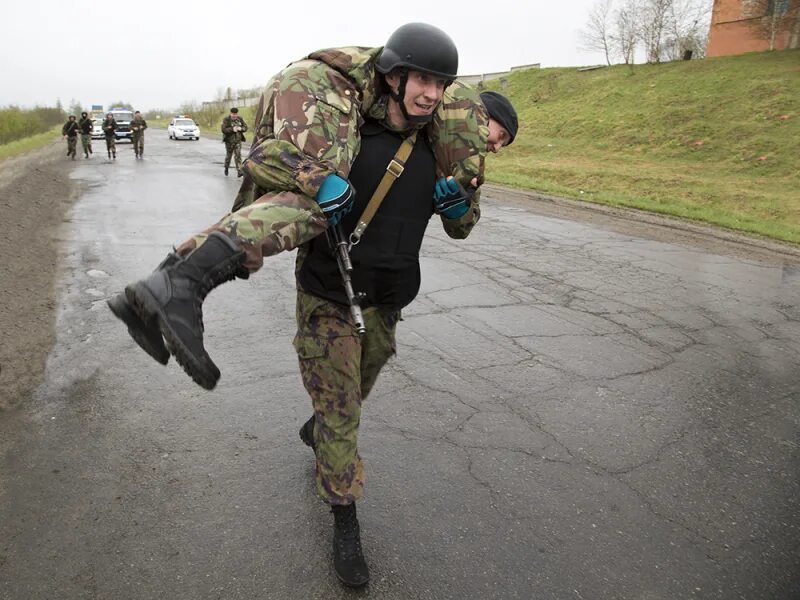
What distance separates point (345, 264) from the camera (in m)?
2.05

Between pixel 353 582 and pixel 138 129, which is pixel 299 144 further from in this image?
pixel 138 129

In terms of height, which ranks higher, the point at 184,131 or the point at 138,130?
the point at 184,131

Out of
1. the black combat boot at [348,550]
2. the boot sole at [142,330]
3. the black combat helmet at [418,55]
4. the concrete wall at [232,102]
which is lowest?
the black combat boot at [348,550]

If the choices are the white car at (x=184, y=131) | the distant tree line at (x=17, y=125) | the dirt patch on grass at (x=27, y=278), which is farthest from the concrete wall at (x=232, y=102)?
the dirt patch on grass at (x=27, y=278)

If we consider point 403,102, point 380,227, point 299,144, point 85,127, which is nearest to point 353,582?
point 380,227

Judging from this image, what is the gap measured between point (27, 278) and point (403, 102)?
16.9 feet

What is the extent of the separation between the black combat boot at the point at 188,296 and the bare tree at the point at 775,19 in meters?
36.8

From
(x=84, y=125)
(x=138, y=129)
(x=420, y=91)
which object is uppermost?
(x=84, y=125)

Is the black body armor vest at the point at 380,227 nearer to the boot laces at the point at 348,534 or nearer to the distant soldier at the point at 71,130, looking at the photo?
the boot laces at the point at 348,534

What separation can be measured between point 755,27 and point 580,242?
103 feet

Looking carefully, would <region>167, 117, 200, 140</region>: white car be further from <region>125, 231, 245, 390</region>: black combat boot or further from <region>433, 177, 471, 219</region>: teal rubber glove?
<region>125, 231, 245, 390</region>: black combat boot

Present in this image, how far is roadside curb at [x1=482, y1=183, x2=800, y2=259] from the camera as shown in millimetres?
9273

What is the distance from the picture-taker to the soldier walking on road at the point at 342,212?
170cm

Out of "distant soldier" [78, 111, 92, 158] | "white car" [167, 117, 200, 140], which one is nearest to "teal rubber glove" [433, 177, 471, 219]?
"distant soldier" [78, 111, 92, 158]
